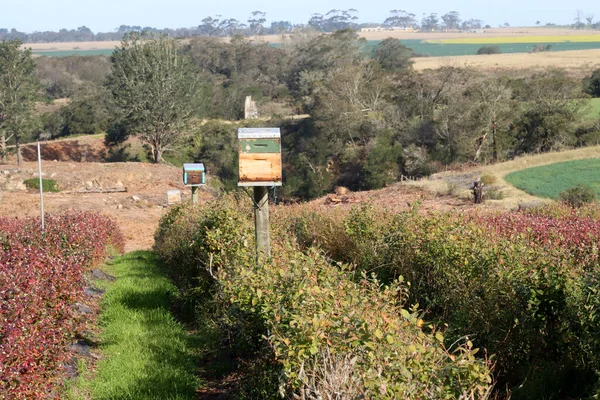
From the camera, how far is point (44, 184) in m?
27.4

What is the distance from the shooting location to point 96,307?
8820mm

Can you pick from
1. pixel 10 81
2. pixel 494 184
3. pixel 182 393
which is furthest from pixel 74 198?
pixel 182 393

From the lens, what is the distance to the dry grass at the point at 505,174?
20.9 metres

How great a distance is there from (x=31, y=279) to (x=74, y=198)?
70.6 ft

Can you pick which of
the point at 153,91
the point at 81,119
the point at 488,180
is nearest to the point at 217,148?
the point at 153,91

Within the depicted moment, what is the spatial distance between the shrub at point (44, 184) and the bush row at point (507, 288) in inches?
834

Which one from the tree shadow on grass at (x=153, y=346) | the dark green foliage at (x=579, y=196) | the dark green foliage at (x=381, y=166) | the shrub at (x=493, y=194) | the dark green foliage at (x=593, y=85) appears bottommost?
the dark green foliage at (x=381, y=166)

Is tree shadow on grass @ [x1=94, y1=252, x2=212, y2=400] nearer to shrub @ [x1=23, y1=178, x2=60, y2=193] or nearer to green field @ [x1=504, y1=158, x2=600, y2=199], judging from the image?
green field @ [x1=504, y1=158, x2=600, y2=199]

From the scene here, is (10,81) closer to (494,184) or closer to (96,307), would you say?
(494,184)

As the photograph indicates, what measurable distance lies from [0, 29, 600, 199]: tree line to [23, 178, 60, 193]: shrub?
900 cm

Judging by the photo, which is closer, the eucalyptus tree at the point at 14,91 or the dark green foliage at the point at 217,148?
the eucalyptus tree at the point at 14,91

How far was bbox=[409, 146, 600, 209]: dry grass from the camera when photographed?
2092cm

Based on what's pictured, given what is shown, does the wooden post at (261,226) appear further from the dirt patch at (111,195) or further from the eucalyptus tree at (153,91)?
the eucalyptus tree at (153,91)

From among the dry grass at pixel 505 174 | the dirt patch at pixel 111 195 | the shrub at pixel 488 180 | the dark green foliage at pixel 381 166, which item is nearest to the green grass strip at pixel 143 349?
the dirt patch at pixel 111 195
